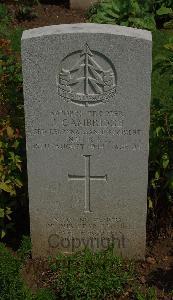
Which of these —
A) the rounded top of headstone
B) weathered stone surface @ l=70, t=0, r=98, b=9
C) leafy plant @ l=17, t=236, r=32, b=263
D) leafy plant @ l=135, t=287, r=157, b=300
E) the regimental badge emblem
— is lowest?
leafy plant @ l=135, t=287, r=157, b=300

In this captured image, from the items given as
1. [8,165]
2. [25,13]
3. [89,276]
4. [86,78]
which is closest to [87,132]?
[86,78]

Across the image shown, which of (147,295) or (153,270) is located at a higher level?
(153,270)

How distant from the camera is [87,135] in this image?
4.52 m

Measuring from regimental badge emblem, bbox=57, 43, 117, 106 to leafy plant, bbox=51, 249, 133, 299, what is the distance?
1.18m

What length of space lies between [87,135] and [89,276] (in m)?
1.01

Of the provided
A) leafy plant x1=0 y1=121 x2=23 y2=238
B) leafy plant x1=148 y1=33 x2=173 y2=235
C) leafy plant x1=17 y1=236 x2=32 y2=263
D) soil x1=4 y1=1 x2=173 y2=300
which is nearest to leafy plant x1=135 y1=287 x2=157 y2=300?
soil x1=4 y1=1 x2=173 y2=300

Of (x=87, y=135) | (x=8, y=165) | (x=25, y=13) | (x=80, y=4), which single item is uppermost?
(x=80, y=4)

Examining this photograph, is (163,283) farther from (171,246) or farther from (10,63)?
(10,63)

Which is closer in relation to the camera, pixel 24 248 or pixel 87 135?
pixel 87 135

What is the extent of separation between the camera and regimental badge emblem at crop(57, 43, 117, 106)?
424 cm

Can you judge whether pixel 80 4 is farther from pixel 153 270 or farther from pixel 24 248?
pixel 153 270

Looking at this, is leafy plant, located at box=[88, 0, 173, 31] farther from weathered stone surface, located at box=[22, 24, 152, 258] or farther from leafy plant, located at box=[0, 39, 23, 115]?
weathered stone surface, located at box=[22, 24, 152, 258]

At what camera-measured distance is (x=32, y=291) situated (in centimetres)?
471

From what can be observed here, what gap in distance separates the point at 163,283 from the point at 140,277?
19 centimetres
